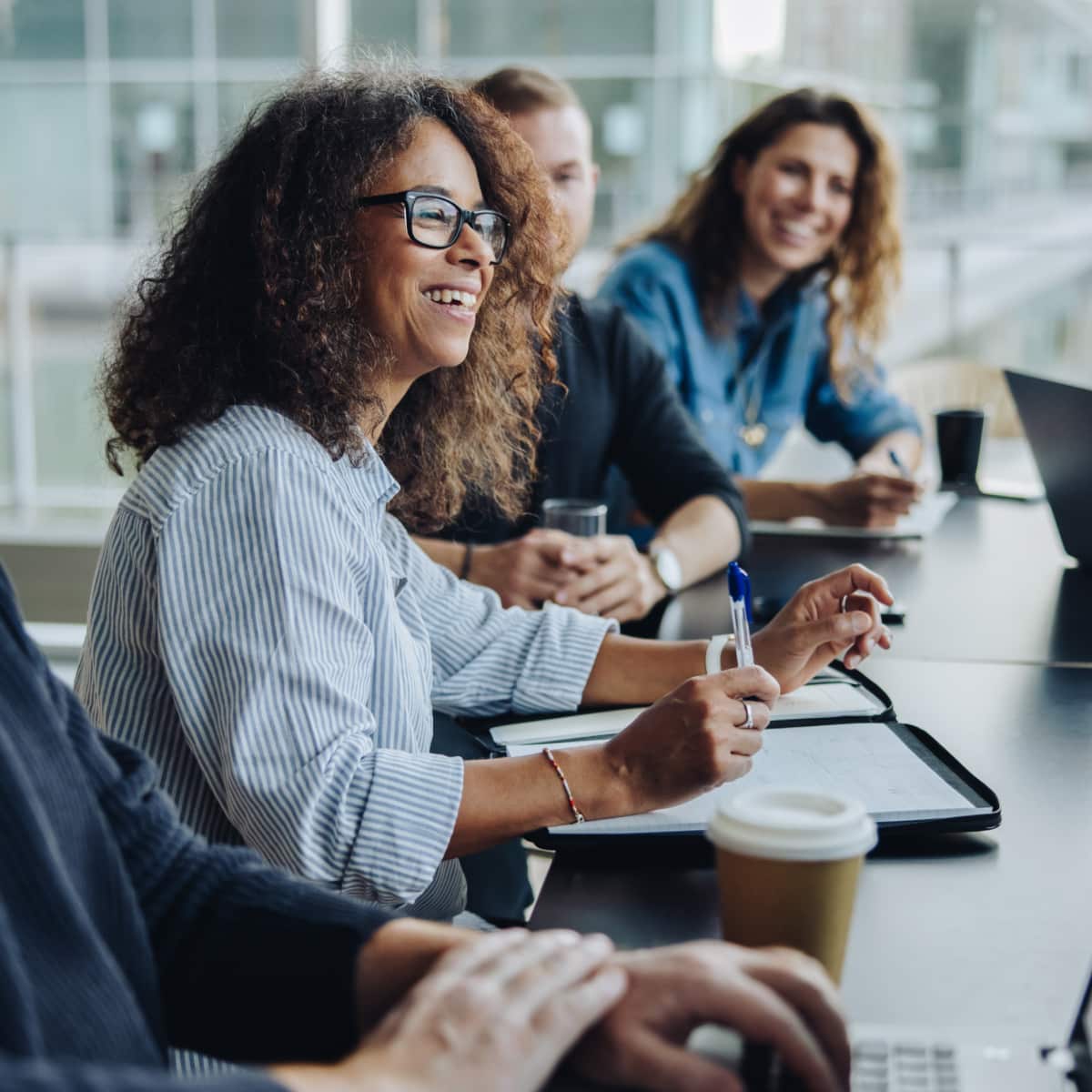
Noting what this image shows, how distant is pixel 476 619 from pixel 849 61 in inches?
136

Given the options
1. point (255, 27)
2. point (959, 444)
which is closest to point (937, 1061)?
point (959, 444)

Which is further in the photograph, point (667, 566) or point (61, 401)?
point (61, 401)

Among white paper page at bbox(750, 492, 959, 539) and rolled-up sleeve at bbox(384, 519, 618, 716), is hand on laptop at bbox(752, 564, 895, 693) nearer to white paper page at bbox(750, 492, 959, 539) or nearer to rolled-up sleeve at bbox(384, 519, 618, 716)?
rolled-up sleeve at bbox(384, 519, 618, 716)

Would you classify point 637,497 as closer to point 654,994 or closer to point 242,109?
point 242,109

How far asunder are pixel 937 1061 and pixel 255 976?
389mm

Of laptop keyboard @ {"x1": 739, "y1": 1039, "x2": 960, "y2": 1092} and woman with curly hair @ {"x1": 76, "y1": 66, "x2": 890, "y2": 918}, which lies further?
woman with curly hair @ {"x1": 76, "y1": 66, "x2": 890, "y2": 918}

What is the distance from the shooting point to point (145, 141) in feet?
15.3

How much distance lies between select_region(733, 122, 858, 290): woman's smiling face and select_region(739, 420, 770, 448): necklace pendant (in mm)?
335

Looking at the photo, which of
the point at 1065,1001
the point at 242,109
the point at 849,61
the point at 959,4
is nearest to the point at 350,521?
the point at 242,109

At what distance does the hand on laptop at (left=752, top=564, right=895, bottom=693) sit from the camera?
1360 millimetres

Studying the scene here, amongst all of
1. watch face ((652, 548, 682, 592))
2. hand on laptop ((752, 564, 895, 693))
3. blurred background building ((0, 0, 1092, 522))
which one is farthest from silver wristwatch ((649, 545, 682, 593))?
blurred background building ((0, 0, 1092, 522))

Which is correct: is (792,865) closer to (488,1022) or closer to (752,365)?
(488,1022)

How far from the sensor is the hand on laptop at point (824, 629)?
1360 mm

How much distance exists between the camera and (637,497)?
7.57 ft
